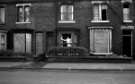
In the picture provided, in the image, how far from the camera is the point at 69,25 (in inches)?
802

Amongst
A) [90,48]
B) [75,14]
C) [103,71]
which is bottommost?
[103,71]

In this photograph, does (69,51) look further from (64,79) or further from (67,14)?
(64,79)

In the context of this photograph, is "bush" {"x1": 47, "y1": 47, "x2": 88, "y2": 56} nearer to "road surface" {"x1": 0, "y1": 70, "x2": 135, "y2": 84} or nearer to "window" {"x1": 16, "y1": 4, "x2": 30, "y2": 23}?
"road surface" {"x1": 0, "y1": 70, "x2": 135, "y2": 84}

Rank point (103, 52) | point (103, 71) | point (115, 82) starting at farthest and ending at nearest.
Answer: point (103, 52)
point (103, 71)
point (115, 82)

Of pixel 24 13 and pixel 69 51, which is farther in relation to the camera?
pixel 24 13

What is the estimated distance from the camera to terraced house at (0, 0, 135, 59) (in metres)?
19.5

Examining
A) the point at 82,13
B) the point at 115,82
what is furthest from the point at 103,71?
the point at 82,13

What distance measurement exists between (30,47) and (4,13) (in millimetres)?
5960

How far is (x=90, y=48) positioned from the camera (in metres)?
19.7

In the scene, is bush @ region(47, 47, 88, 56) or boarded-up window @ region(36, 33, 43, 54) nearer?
bush @ region(47, 47, 88, 56)

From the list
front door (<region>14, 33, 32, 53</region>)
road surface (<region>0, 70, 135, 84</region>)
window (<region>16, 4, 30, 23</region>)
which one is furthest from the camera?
window (<region>16, 4, 30, 23</region>)

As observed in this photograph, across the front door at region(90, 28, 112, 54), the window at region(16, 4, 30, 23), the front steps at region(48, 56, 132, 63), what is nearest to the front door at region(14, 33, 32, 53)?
the window at region(16, 4, 30, 23)

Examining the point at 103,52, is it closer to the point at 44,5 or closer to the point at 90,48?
the point at 90,48

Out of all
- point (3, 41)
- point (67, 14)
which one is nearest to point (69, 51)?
point (67, 14)
